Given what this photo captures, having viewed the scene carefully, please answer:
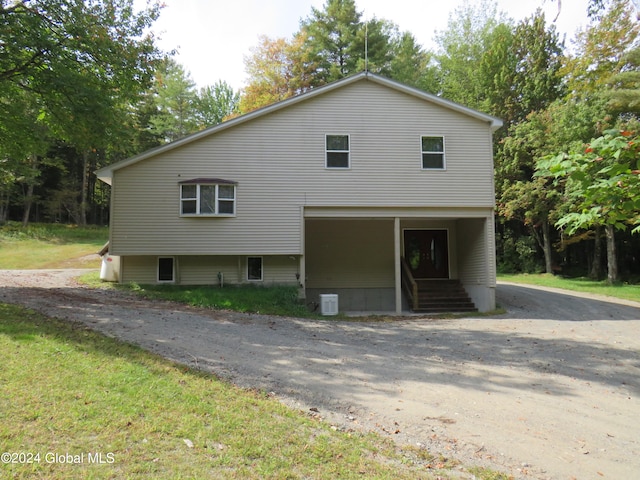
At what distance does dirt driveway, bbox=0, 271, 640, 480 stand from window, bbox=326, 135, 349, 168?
5.41 meters

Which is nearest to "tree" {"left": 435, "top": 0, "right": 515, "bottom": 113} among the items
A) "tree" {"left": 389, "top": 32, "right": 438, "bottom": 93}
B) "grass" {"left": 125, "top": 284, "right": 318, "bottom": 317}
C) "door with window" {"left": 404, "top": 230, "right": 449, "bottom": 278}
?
"tree" {"left": 389, "top": 32, "right": 438, "bottom": 93}

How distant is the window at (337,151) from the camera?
14055mm

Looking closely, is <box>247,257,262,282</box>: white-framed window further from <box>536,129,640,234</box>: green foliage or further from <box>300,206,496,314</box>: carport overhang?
<box>536,129,640,234</box>: green foliage

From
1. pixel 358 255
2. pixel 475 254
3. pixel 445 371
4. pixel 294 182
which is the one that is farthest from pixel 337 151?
pixel 445 371

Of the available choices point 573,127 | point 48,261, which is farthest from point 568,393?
point 48,261

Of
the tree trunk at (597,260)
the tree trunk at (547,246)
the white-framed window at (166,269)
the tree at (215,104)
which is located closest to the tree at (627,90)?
the tree trunk at (597,260)

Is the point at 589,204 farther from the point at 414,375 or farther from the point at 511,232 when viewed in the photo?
the point at 511,232

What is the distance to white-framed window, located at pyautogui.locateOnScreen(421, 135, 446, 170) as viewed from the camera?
1417cm

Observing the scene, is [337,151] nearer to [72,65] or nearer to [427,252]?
[427,252]

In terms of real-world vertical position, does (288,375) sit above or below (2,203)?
below

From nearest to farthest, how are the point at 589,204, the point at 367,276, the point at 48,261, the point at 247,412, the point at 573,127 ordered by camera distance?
the point at 247,412
the point at 589,204
the point at 367,276
the point at 573,127
the point at 48,261

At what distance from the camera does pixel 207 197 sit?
13711 mm

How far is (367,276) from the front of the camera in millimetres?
16094

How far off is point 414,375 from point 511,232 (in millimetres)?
27135
